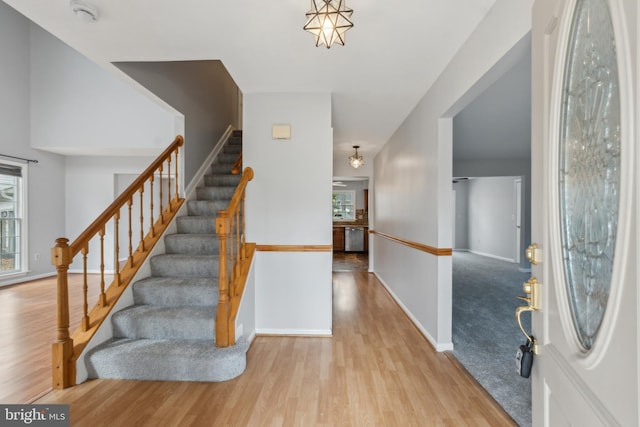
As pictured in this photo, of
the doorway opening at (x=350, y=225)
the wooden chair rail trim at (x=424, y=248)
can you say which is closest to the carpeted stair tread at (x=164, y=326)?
the wooden chair rail trim at (x=424, y=248)

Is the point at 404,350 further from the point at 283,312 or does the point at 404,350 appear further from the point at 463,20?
the point at 463,20

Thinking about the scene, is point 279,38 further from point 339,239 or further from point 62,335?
point 339,239

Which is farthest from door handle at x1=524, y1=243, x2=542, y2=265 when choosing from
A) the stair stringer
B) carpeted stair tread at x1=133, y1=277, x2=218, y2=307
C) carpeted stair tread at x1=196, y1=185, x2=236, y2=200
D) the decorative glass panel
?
carpeted stair tread at x1=196, y1=185, x2=236, y2=200

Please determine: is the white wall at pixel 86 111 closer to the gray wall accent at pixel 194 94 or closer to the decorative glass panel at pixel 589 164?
the gray wall accent at pixel 194 94

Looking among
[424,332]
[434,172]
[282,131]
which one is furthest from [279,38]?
[424,332]

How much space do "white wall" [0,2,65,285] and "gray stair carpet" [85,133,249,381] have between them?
13.3 ft

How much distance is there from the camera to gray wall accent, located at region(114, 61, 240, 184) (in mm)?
3082

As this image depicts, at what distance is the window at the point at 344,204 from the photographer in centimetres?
991

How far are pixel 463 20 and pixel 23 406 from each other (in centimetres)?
352

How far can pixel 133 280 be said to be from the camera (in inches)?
107

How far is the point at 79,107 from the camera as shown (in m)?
5.17

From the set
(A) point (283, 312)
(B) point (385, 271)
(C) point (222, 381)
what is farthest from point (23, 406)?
(B) point (385, 271)

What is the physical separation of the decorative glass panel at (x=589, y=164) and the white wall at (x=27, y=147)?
694cm

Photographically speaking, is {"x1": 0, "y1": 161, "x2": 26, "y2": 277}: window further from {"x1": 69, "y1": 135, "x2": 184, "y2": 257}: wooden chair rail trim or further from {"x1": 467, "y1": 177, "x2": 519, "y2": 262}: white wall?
{"x1": 467, "y1": 177, "x2": 519, "y2": 262}: white wall
